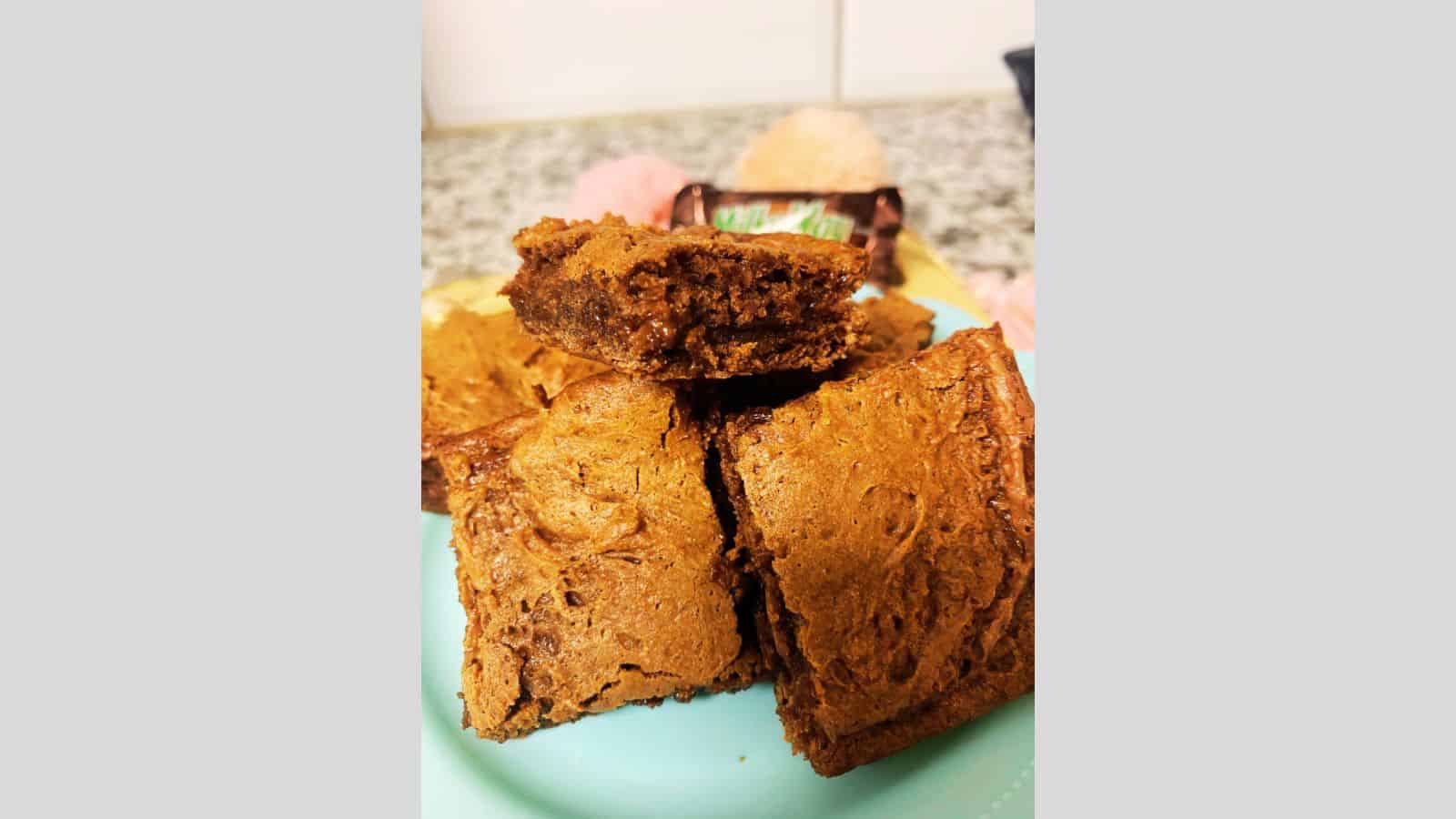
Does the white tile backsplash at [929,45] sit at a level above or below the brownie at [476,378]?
above

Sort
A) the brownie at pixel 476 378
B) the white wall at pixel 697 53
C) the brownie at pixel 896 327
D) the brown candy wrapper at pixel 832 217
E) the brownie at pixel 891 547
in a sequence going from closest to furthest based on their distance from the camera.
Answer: the brownie at pixel 891 547 < the white wall at pixel 697 53 < the brownie at pixel 476 378 < the brownie at pixel 896 327 < the brown candy wrapper at pixel 832 217

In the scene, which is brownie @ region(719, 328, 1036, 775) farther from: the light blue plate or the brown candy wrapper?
the brown candy wrapper

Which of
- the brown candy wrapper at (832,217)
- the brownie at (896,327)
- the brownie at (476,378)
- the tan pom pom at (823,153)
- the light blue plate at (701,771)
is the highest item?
the tan pom pom at (823,153)

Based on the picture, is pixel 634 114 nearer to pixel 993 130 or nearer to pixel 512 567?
pixel 993 130

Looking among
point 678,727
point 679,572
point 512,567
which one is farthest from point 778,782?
point 512,567

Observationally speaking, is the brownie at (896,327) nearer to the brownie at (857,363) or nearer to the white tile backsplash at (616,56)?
the brownie at (857,363)

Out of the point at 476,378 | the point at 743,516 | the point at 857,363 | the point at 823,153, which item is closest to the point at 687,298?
the point at 743,516

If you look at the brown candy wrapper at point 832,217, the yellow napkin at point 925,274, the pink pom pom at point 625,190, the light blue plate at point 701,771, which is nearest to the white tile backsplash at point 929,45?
the brown candy wrapper at point 832,217
